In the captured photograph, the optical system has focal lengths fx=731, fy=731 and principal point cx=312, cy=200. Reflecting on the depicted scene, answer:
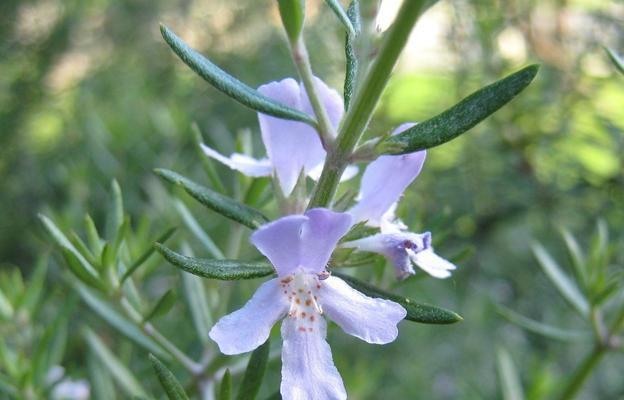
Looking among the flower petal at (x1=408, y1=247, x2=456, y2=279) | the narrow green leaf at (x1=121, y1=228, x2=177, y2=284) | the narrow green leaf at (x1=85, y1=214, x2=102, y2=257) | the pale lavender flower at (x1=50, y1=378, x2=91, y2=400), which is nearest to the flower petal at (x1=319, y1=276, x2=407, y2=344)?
the flower petal at (x1=408, y1=247, x2=456, y2=279)

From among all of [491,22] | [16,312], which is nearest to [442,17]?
[491,22]

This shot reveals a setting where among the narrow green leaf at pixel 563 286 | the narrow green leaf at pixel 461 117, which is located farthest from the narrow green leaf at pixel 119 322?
the narrow green leaf at pixel 563 286

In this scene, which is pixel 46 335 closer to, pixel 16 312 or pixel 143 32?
pixel 16 312

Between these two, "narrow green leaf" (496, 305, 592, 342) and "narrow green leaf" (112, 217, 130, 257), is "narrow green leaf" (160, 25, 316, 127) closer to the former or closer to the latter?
"narrow green leaf" (112, 217, 130, 257)

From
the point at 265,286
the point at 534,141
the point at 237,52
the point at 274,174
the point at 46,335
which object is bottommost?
the point at 46,335

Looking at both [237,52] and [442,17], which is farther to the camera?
[237,52]

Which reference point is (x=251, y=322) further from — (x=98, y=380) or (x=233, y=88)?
(x=98, y=380)

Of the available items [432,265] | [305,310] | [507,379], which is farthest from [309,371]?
[507,379]
